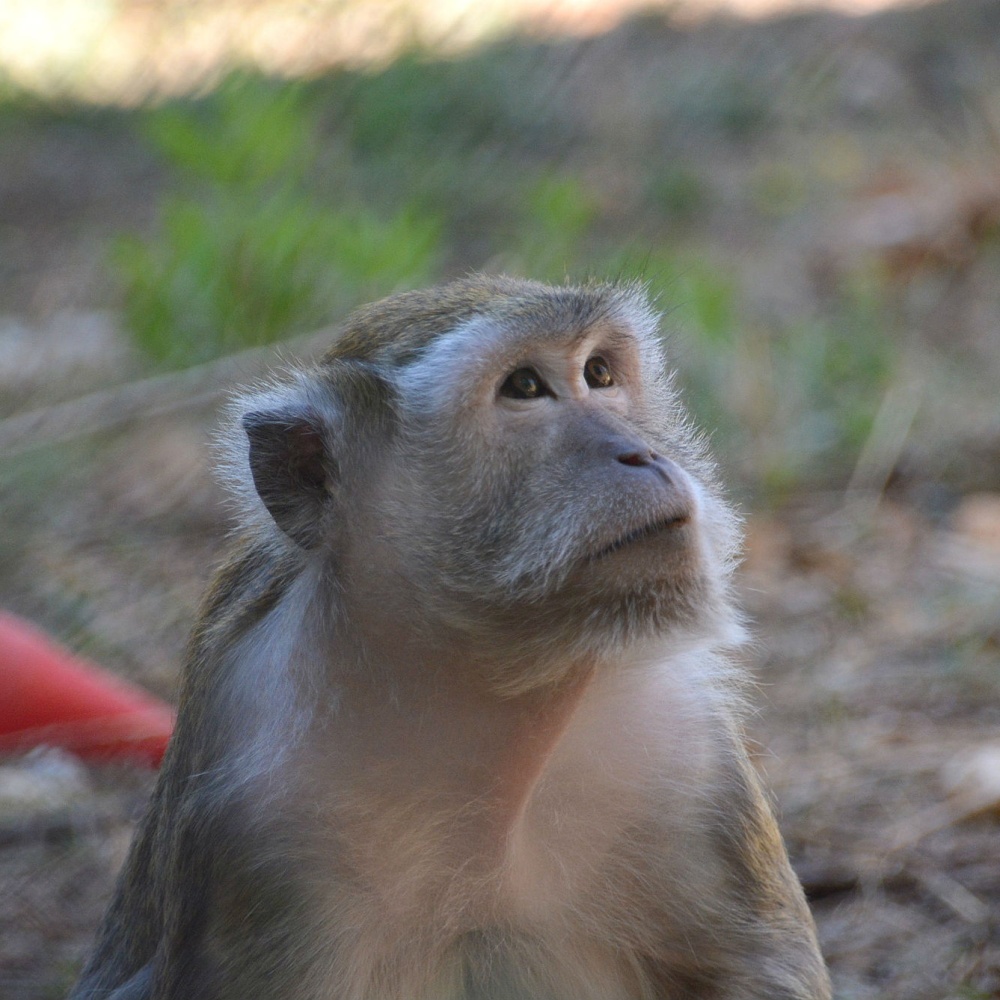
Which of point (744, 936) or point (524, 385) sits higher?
point (524, 385)

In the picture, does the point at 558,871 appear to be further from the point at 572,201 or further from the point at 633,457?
the point at 572,201

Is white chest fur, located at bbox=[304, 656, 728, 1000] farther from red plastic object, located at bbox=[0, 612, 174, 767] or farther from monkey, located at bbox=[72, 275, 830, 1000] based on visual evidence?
red plastic object, located at bbox=[0, 612, 174, 767]

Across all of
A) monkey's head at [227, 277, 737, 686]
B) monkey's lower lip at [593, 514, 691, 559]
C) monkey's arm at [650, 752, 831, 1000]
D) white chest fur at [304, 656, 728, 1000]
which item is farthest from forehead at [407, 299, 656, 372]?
monkey's arm at [650, 752, 831, 1000]

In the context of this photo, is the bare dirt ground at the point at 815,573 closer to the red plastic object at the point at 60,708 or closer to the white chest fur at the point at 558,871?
the red plastic object at the point at 60,708

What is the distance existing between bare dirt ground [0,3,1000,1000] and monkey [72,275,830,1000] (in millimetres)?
884

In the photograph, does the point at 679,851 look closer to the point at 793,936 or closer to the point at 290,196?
the point at 793,936

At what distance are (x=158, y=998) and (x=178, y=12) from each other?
6.21 m

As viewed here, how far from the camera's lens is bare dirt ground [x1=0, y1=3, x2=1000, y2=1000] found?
3.76 m

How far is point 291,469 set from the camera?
9.29 feet

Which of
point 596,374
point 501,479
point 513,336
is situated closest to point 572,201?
point 596,374

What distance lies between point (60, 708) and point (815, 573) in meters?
2.84

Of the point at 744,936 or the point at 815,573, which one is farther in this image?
the point at 815,573

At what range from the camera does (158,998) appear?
273 cm

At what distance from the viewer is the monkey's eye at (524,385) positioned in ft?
9.10
